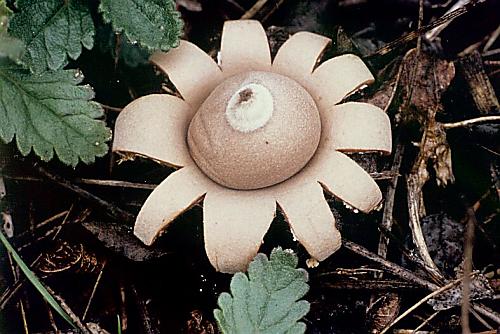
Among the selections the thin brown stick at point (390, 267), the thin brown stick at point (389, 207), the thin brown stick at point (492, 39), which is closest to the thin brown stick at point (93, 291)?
the thin brown stick at point (390, 267)

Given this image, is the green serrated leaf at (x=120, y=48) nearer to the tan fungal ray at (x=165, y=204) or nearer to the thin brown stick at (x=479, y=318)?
the tan fungal ray at (x=165, y=204)

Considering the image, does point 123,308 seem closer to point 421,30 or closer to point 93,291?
point 93,291

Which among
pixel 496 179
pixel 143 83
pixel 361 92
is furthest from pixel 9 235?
pixel 496 179

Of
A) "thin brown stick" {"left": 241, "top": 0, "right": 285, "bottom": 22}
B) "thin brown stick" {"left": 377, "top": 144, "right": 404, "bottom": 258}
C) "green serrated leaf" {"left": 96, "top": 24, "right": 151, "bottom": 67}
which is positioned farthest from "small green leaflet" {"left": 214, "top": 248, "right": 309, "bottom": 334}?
"thin brown stick" {"left": 241, "top": 0, "right": 285, "bottom": 22}

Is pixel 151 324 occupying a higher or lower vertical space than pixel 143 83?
lower

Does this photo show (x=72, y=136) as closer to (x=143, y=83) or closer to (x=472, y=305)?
(x=143, y=83)

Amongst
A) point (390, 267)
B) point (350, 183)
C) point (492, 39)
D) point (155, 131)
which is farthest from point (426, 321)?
point (492, 39)

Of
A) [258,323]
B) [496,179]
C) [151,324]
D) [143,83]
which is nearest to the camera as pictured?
[258,323]
